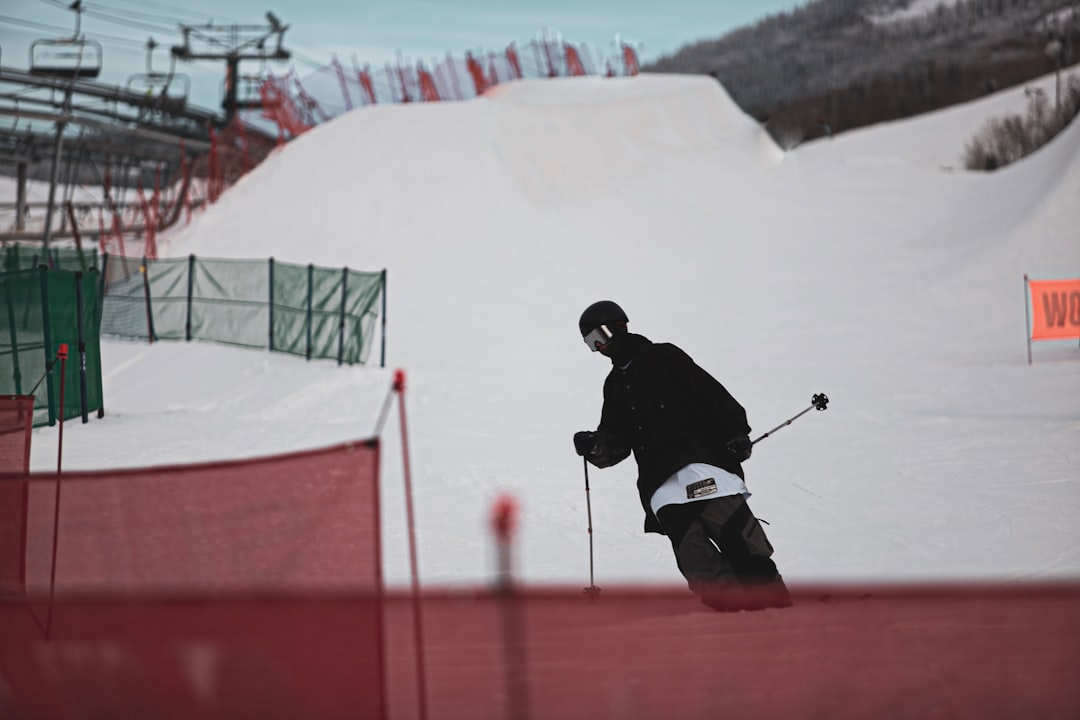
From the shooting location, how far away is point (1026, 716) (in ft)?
8.97

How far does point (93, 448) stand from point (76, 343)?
7.07 ft

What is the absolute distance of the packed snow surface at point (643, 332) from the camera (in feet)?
28.5

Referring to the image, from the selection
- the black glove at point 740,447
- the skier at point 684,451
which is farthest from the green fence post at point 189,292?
the black glove at point 740,447

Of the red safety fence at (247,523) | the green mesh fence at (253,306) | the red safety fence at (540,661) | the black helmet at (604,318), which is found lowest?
the red safety fence at (540,661)

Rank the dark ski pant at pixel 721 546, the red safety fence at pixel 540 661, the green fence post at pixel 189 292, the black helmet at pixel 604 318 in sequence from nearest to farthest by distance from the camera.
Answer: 1. the red safety fence at pixel 540 661
2. the dark ski pant at pixel 721 546
3. the black helmet at pixel 604 318
4. the green fence post at pixel 189 292

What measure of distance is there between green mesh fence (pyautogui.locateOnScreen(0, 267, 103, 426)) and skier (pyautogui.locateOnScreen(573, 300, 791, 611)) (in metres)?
9.80

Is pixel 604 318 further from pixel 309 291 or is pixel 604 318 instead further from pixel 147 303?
pixel 147 303

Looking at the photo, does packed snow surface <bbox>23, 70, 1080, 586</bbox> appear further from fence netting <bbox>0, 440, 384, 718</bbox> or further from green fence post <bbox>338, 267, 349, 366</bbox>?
fence netting <bbox>0, 440, 384, 718</bbox>

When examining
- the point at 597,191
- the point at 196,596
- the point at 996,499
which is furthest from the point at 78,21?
the point at 196,596

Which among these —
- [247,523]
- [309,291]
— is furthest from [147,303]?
[247,523]

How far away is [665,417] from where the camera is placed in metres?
4.88

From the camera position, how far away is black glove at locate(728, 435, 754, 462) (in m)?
4.84

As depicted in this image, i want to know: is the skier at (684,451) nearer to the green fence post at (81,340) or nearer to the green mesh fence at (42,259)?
the green fence post at (81,340)

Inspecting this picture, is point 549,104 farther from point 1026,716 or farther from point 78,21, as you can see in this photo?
point 1026,716
